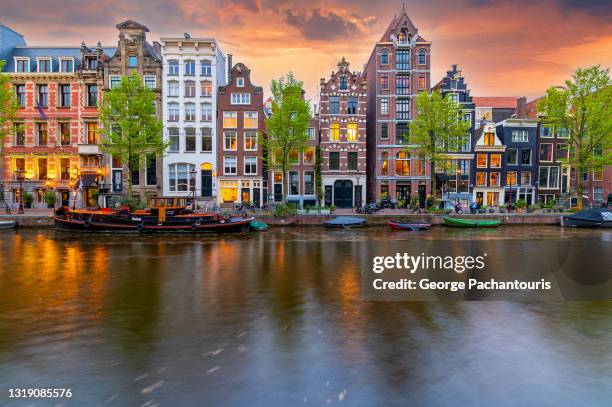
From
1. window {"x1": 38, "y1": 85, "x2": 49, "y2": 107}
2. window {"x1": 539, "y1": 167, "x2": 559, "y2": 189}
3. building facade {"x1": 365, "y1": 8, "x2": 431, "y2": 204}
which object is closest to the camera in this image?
window {"x1": 38, "y1": 85, "x2": 49, "y2": 107}

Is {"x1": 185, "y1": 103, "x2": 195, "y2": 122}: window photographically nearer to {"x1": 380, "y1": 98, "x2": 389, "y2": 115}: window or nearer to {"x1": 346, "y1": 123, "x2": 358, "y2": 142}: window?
{"x1": 346, "y1": 123, "x2": 358, "y2": 142}: window

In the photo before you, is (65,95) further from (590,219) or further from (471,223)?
(590,219)

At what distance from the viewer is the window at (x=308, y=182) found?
174ft

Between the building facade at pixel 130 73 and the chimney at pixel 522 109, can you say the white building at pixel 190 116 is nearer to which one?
the building facade at pixel 130 73

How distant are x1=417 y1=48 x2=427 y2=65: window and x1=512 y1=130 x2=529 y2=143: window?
651 inches

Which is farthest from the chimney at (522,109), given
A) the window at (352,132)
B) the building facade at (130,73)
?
the building facade at (130,73)

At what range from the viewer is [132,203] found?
4028 centimetres

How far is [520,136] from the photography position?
56250 millimetres

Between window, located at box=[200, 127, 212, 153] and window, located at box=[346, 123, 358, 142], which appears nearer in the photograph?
window, located at box=[200, 127, 212, 153]

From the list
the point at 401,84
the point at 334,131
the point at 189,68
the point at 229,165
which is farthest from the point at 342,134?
the point at 189,68

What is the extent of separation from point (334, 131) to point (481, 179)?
2220 cm

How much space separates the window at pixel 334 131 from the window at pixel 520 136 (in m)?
25.6

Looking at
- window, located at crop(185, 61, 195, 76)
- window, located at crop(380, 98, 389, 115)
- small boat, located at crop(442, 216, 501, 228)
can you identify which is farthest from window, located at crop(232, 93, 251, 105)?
small boat, located at crop(442, 216, 501, 228)

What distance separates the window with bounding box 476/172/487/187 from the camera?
55.7 meters
